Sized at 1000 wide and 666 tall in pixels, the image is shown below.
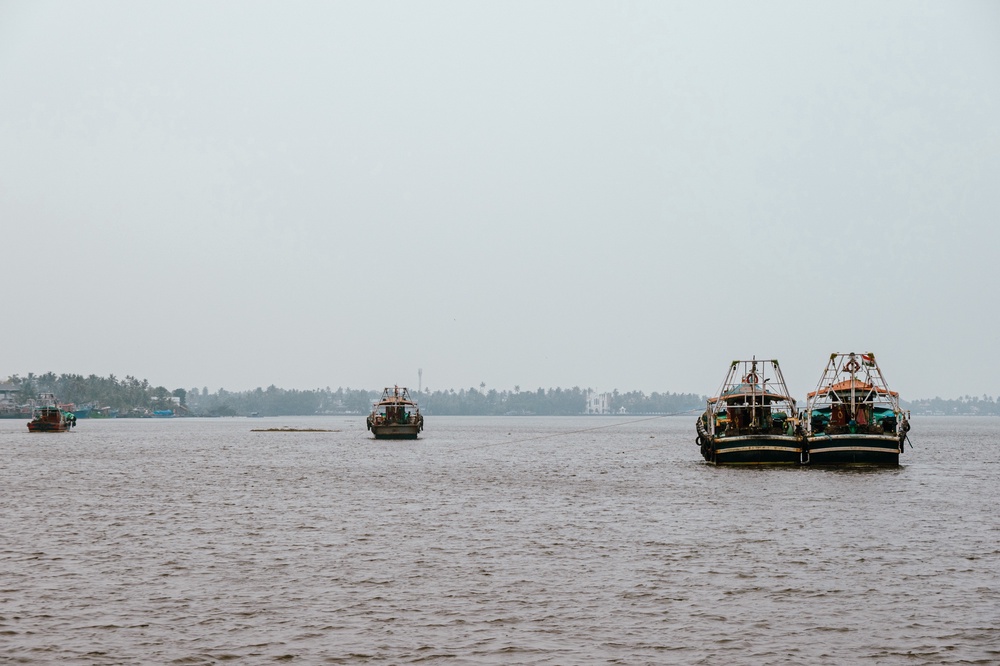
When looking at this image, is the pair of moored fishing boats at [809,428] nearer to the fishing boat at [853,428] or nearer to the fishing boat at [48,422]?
the fishing boat at [853,428]

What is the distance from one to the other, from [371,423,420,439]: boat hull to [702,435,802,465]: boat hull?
7392 centimetres

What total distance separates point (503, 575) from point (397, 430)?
116703 mm

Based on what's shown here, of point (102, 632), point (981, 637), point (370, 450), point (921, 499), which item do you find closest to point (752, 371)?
point (921, 499)

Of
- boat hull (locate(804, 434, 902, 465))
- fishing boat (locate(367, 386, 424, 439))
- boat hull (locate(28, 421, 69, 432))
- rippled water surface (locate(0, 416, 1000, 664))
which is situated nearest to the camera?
rippled water surface (locate(0, 416, 1000, 664))

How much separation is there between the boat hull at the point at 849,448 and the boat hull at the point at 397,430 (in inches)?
3209

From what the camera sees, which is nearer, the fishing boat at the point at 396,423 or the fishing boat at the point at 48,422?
the fishing boat at the point at 396,423

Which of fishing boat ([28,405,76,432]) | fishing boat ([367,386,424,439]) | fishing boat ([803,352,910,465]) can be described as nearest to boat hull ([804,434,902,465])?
fishing boat ([803,352,910,465])

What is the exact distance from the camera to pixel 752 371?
3169 inches

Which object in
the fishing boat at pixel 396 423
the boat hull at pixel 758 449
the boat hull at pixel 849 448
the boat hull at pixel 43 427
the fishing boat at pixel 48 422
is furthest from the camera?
the fishing boat at pixel 48 422

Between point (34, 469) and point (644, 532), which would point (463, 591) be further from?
point (34, 469)

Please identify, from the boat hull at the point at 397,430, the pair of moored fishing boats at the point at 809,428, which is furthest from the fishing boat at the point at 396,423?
the pair of moored fishing boats at the point at 809,428

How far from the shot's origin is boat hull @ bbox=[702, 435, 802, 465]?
71250 mm

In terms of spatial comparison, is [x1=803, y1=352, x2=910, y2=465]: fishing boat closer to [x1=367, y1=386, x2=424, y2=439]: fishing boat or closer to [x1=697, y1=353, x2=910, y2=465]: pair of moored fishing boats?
[x1=697, y1=353, x2=910, y2=465]: pair of moored fishing boats

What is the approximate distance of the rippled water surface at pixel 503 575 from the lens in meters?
21.2
